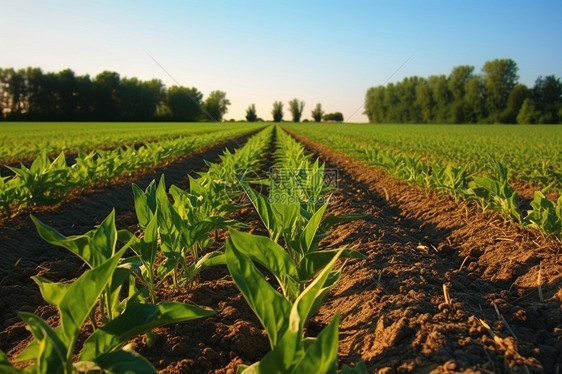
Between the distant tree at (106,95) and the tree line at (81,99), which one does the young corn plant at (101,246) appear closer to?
the tree line at (81,99)

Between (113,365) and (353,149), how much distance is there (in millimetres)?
10165

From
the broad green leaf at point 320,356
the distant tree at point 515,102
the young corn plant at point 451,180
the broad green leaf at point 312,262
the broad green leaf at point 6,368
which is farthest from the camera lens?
the distant tree at point 515,102

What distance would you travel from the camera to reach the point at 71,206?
5.48 m

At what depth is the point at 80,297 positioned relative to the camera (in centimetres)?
140

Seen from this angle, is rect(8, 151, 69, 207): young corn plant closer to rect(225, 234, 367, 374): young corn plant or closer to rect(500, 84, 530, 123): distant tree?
rect(225, 234, 367, 374): young corn plant

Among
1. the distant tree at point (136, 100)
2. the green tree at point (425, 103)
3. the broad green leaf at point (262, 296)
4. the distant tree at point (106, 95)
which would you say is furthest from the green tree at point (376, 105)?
the broad green leaf at point (262, 296)

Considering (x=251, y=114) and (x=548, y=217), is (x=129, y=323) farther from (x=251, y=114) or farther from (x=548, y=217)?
(x=251, y=114)

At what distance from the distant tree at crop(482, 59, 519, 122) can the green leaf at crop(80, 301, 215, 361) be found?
7515cm

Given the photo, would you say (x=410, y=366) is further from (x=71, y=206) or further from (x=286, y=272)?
(x=71, y=206)

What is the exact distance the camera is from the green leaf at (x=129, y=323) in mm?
1480

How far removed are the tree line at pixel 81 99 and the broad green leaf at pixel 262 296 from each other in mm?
57206

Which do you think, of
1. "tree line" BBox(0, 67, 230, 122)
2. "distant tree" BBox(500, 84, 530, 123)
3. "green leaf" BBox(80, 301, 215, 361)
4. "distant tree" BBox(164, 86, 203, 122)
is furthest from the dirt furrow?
"distant tree" BBox(164, 86, 203, 122)

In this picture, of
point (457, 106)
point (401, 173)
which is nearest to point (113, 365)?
point (401, 173)

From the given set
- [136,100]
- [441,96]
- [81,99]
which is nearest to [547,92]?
[441,96]
